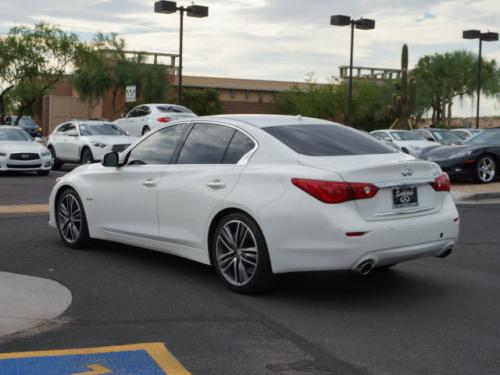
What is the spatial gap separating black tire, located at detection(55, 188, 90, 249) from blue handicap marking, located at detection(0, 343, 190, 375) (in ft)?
12.5

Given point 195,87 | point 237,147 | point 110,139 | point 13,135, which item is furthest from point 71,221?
point 195,87

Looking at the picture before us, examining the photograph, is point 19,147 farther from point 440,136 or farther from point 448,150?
point 440,136

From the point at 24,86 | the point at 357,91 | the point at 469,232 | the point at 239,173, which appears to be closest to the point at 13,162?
the point at 469,232

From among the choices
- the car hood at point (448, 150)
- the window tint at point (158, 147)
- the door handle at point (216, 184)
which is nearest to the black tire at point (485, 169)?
the car hood at point (448, 150)

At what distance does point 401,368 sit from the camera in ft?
15.7

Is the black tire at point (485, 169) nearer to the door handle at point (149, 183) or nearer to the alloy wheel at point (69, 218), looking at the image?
the alloy wheel at point (69, 218)

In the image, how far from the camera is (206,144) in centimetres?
745

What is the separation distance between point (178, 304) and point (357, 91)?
7612 cm

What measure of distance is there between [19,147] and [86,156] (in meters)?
2.14

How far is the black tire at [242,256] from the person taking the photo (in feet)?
21.1

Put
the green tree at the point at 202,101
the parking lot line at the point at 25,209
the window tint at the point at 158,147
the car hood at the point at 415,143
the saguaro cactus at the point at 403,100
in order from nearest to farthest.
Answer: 1. the window tint at the point at 158,147
2. the parking lot line at the point at 25,209
3. the car hood at the point at 415,143
4. the saguaro cactus at the point at 403,100
5. the green tree at the point at 202,101

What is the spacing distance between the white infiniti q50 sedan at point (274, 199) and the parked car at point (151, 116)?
1910cm

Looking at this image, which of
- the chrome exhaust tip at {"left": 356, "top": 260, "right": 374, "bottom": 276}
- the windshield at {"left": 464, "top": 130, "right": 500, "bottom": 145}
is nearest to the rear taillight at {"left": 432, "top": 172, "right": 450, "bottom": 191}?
the chrome exhaust tip at {"left": 356, "top": 260, "right": 374, "bottom": 276}

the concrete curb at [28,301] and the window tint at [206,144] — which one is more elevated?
the window tint at [206,144]
